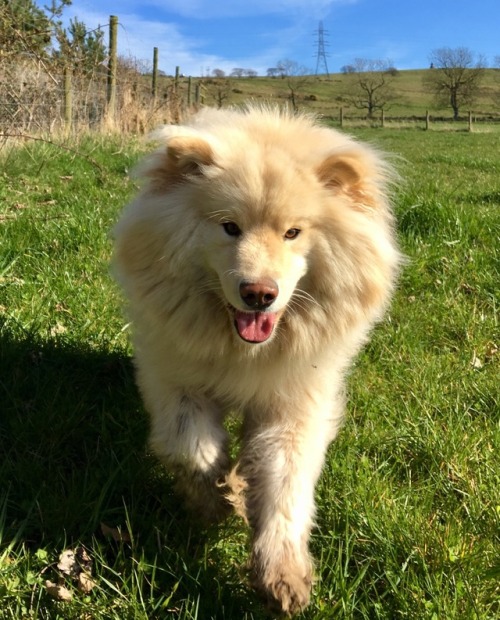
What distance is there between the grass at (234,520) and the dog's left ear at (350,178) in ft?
2.74

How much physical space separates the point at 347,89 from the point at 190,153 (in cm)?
9516

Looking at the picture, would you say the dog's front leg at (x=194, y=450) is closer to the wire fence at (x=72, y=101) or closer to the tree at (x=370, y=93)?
the wire fence at (x=72, y=101)

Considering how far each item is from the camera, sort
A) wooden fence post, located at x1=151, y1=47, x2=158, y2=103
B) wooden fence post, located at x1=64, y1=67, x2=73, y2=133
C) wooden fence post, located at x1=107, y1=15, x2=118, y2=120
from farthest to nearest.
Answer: wooden fence post, located at x1=151, y1=47, x2=158, y2=103, wooden fence post, located at x1=107, y1=15, x2=118, y2=120, wooden fence post, located at x1=64, y1=67, x2=73, y2=133

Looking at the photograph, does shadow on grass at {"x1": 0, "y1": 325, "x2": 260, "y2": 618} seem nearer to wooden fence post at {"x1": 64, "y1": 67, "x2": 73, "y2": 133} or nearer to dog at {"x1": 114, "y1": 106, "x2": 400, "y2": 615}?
dog at {"x1": 114, "y1": 106, "x2": 400, "y2": 615}

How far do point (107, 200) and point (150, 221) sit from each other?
4.70 meters

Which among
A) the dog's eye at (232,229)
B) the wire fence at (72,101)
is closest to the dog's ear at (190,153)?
the dog's eye at (232,229)

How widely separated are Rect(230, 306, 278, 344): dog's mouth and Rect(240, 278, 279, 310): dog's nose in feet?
0.46

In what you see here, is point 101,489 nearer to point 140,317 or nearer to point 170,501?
point 170,501

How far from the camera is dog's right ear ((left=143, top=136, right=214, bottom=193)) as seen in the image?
2357mm

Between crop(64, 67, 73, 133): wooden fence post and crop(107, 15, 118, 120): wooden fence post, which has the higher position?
crop(107, 15, 118, 120): wooden fence post

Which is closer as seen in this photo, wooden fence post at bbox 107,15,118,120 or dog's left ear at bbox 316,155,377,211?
dog's left ear at bbox 316,155,377,211

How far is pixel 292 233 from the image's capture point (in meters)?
2.32

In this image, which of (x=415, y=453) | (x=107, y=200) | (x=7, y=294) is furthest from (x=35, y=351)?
(x=107, y=200)

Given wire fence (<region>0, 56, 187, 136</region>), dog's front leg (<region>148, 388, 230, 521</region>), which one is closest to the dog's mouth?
dog's front leg (<region>148, 388, 230, 521</region>)
